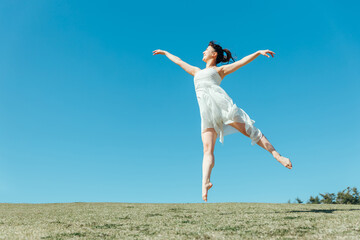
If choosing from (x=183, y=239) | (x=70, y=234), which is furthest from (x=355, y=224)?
(x=70, y=234)

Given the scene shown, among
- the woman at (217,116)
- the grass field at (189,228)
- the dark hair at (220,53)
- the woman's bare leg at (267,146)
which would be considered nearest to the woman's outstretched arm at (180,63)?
the woman at (217,116)

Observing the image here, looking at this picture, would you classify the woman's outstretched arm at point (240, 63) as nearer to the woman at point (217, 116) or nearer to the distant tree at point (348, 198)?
the woman at point (217, 116)

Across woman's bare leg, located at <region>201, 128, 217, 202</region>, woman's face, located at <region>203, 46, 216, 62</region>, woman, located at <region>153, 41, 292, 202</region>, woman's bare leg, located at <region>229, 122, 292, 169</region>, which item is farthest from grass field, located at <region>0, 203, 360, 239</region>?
woman's face, located at <region>203, 46, 216, 62</region>

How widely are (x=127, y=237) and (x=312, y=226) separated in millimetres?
2281

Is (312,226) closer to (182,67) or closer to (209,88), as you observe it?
(209,88)

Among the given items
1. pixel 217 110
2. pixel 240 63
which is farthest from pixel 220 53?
pixel 217 110

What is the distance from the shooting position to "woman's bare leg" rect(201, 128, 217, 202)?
545 cm

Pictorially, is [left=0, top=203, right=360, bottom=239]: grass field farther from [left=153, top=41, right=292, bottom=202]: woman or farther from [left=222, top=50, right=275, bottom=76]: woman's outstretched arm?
[left=222, top=50, right=275, bottom=76]: woman's outstretched arm

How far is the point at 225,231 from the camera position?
153 inches

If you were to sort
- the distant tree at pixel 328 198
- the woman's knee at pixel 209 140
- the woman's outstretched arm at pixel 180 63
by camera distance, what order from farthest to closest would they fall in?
1. the distant tree at pixel 328 198
2. the woman's outstretched arm at pixel 180 63
3. the woman's knee at pixel 209 140

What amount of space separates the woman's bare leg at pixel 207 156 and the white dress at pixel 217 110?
0.10m

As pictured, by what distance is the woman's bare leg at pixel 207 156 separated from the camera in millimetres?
5449

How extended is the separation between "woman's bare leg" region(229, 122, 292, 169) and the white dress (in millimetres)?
60

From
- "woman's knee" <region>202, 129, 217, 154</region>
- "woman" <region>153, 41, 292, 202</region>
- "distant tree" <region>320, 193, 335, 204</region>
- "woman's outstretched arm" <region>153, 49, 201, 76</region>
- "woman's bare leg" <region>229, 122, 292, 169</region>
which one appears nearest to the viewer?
"woman's bare leg" <region>229, 122, 292, 169</region>
